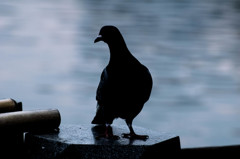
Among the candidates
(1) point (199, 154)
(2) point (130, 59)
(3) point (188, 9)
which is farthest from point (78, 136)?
(3) point (188, 9)

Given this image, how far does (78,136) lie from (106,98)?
0.17 metres

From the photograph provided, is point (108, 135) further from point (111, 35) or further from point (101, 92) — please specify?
point (111, 35)

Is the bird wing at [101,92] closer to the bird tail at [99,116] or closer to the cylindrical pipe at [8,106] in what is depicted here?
the bird tail at [99,116]

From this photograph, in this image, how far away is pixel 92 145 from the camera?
1812 millimetres

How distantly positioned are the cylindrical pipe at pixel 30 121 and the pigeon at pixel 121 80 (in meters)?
0.20

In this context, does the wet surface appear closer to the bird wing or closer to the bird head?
the bird wing

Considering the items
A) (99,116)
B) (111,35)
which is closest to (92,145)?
(99,116)

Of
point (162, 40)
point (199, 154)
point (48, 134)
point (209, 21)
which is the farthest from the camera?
point (209, 21)

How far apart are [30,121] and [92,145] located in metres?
0.24

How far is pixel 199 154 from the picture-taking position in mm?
2221

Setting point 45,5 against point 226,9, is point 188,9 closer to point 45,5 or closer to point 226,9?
point 226,9

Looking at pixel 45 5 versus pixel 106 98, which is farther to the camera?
pixel 45 5

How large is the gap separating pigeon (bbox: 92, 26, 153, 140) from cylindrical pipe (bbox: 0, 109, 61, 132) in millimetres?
202

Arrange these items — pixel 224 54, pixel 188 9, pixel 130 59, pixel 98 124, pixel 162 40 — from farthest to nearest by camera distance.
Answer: pixel 188 9 → pixel 162 40 → pixel 224 54 → pixel 98 124 → pixel 130 59
